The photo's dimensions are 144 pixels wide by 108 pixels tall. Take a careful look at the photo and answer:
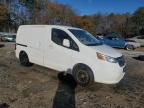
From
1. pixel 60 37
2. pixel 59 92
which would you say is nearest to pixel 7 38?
pixel 60 37

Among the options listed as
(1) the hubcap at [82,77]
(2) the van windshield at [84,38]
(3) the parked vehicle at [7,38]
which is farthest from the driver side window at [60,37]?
(3) the parked vehicle at [7,38]

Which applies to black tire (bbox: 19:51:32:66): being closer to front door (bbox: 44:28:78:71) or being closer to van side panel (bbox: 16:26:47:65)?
van side panel (bbox: 16:26:47:65)

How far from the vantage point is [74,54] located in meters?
7.73

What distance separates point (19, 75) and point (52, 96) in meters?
2.86

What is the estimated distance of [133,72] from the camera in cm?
1090

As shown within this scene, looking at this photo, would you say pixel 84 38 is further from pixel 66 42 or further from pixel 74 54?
pixel 74 54

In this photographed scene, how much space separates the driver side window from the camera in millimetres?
7811

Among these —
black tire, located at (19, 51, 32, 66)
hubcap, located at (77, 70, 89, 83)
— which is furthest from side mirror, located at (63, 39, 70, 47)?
black tire, located at (19, 51, 32, 66)

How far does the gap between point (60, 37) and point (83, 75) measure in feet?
5.95

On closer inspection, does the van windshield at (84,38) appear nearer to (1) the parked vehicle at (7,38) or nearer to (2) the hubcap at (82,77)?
(2) the hubcap at (82,77)

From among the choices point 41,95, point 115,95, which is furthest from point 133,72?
point 41,95

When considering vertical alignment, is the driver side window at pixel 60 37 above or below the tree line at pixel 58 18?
below

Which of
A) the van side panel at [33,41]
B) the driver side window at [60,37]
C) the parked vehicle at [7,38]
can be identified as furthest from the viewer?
the parked vehicle at [7,38]

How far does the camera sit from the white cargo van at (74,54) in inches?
285
